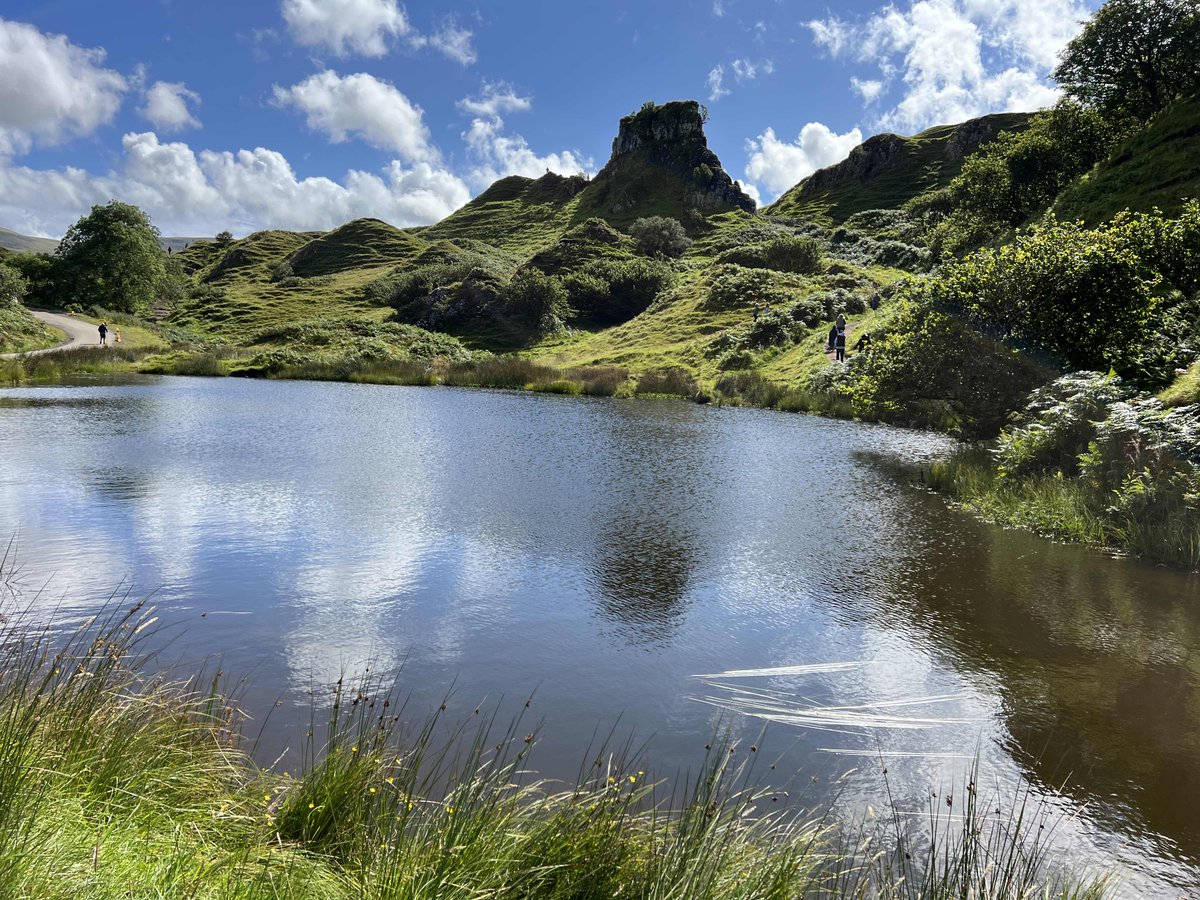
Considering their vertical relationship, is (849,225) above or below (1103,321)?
above

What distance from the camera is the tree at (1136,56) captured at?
1815 inches

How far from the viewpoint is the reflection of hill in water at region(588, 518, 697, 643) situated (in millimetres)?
9275

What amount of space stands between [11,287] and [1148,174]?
87.7 meters

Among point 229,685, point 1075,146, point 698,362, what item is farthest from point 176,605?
point 1075,146

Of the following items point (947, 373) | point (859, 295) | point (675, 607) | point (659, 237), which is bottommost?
point (675, 607)

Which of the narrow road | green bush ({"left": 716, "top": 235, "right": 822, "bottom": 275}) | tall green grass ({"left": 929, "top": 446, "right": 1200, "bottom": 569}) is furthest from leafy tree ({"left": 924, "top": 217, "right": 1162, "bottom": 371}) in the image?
green bush ({"left": 716, "top": 235, "right": 822, "bottom": 275})

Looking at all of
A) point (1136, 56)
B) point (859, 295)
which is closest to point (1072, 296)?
point (859, 295)

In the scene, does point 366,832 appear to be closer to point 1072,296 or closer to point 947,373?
point 947,373

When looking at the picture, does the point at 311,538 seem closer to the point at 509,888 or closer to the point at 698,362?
the point at 509,888

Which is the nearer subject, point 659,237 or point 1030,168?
point 1030,168

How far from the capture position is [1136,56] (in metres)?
48.0

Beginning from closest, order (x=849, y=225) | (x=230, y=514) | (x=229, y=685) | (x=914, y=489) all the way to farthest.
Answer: (x=229, y=685)
(x=230, y=514)
(x=914, y=489)
(x=849, y=225)

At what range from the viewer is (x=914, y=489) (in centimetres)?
1845

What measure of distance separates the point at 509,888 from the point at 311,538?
9.62 meters
